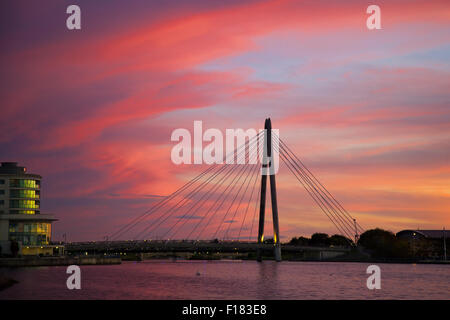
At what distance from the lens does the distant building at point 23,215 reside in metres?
144

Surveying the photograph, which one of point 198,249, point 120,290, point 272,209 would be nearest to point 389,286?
point 120,290

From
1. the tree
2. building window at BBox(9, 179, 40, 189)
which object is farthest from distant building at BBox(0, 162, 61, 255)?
the tree

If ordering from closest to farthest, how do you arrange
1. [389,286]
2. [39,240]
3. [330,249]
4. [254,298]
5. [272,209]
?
[254,298] < [389,286] < [272,209] < [39,240] < [330,249]

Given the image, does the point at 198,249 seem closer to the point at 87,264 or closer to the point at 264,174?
the point at 264,174

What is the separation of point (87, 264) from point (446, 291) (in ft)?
338

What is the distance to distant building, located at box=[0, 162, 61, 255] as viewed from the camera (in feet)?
471

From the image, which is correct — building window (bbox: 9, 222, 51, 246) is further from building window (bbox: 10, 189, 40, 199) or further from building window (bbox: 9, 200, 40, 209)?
building window (bbox: 10, 189, 40, 199)

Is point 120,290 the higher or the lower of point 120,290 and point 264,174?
the lower

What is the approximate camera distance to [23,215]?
477ft

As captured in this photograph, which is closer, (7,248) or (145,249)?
(145,249)

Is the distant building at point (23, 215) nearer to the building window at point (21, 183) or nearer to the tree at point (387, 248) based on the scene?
the building window at point (21, 183)

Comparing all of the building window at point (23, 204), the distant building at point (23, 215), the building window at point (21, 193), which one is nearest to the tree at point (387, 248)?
the distant building at point (23, 215)

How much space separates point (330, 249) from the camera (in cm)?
16088
